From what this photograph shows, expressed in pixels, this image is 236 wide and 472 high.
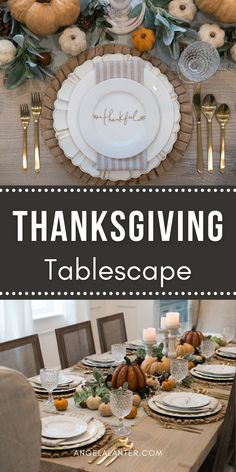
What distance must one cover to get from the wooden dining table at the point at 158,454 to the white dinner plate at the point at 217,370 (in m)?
0.50

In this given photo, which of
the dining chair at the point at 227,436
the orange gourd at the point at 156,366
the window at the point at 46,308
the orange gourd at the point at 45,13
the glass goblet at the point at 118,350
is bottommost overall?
the dining chair at the point at 227,436

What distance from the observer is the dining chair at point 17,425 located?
938 millimetres

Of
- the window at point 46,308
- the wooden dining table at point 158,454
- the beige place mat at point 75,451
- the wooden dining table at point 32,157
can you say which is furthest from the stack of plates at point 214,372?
the window at point 46,308

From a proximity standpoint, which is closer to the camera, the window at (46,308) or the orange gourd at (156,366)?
the orange gourd at (156,366)

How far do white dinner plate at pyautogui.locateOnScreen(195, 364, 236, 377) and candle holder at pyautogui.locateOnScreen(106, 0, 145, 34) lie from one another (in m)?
1.22

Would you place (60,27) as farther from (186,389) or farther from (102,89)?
(186,389)

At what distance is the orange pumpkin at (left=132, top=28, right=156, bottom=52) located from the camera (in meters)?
1.34

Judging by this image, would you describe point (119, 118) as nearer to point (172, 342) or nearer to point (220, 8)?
point (220, 8)

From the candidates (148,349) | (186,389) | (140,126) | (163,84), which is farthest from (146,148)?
(148,349)

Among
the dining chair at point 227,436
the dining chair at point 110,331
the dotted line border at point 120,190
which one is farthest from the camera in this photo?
the dining chair at point 110,331

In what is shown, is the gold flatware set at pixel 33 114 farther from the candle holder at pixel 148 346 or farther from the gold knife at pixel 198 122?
the candle holder at pixel 148 346

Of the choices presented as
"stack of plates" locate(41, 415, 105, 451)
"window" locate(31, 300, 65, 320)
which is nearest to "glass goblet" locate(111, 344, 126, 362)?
"stack of plates" locate(41, 415, 105, 451)

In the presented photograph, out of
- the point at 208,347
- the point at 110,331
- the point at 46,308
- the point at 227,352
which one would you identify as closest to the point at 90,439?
the point at 208,347

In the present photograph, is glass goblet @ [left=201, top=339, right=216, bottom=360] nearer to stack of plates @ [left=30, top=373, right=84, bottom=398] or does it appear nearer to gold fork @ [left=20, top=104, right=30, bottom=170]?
stack of plates @ [left=30, top=373, right=84, bottom=398]
